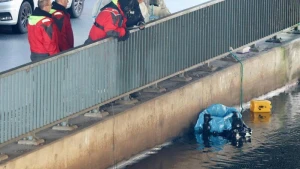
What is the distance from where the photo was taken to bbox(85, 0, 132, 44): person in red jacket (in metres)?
16.6

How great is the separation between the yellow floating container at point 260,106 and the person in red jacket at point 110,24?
12.9ft

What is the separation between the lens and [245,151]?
58.2 feet

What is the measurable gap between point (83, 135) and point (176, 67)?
3.14 metres

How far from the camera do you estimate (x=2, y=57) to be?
2184cm

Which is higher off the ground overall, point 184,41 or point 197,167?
point 184,41

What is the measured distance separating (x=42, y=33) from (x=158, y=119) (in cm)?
248

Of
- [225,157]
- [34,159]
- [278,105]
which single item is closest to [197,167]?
[225,157]

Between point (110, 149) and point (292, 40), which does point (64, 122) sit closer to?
point (110, 149)

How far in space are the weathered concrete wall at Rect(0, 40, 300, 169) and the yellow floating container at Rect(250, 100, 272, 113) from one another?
1.01ft

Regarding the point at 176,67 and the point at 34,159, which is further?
the point at 176,67

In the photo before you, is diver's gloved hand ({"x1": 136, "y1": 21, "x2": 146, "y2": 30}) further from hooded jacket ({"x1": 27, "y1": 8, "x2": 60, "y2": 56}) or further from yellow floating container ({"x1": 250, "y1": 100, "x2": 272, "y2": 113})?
yellow floating container ({"x1": 250, "y1": 100, "x2": 272, "y2": 113})

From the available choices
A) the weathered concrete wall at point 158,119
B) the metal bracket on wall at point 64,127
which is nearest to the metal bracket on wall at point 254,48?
the weathered concrete wall at point 158,119

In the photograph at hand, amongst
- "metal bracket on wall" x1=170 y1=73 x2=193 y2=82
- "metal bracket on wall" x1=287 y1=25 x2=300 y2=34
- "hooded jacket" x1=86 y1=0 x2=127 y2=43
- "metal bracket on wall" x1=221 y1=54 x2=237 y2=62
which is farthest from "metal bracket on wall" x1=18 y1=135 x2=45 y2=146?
"metal bracket on wall" x1=287 y1=25 x2=300 y2=34

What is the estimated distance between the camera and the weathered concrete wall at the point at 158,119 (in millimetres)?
15227
